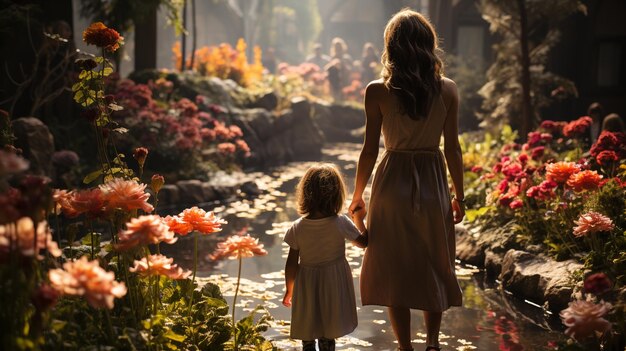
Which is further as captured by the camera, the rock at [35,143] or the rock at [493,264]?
the rock at [35,143]

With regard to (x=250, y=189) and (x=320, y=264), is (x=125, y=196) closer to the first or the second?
(x=320, y=264)

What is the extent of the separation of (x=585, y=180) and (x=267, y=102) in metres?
13.5

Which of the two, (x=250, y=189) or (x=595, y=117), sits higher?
(x=595, y=117)

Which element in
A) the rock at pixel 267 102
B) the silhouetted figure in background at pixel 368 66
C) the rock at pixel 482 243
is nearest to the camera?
the rock at pixel 482 243

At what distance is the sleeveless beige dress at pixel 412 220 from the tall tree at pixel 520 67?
8.68m

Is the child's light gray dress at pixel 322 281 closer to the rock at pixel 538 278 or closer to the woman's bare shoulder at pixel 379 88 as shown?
the woman's bare shoulder at pixel 379 88

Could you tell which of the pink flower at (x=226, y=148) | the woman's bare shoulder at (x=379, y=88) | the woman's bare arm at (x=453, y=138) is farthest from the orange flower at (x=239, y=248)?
the pink flower at (x=226, y=148)

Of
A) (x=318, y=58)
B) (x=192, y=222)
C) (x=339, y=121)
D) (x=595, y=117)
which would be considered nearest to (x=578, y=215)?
(x=192, y=222)

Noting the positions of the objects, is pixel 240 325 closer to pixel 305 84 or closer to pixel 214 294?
pixel 214 294

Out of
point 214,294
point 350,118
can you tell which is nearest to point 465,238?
point 214,294

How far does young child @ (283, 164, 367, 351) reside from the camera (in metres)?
4.54

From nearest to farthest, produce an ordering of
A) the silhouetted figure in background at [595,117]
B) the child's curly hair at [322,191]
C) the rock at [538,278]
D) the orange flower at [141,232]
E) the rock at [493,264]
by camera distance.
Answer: the orange flower at [141,232] < the child's curly hair at [322,191] < the rock at [538,278] < the rock at [493,264] < the silhouetted figure in background at [595,117]

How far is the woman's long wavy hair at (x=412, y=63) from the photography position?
4.54 metres

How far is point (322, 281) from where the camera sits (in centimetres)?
460
